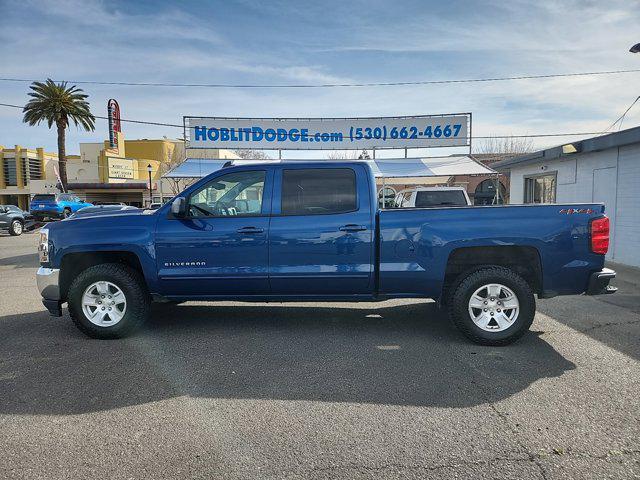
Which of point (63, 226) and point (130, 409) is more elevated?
point (63, 226)

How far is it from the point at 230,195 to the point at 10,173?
2168 inches

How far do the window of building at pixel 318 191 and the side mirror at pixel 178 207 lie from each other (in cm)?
109

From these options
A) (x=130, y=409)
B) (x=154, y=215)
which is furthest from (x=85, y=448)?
(x=154, y=215)

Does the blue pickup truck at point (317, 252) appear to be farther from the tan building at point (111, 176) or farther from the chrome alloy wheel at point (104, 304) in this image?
the tan building at point (111, 176)

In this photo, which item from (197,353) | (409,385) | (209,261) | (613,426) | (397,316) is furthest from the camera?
(397,316)

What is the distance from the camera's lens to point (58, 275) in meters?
5.09

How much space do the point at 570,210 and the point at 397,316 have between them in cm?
250

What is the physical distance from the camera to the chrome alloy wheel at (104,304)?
5.12 metres

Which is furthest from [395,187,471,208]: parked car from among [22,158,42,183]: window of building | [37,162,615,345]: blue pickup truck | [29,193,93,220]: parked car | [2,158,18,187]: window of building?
[2,158,18,187]: window of building

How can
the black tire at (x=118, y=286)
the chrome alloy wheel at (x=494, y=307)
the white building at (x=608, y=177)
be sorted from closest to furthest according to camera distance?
1. the chrome alloy wheel at (x=494, y=307)
2. the black tire at (x=118, y=286)
3. the white building at (x=608, y=177)

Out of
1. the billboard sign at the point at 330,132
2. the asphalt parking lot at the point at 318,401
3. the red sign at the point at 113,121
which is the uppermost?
the red sign at the point at 113,121

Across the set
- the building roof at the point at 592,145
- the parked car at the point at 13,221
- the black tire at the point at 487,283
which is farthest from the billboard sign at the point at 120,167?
the black tire at the point at 487,283

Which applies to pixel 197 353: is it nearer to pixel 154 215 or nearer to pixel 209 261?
pixel 209 261

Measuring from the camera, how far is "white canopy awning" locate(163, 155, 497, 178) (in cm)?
1563
